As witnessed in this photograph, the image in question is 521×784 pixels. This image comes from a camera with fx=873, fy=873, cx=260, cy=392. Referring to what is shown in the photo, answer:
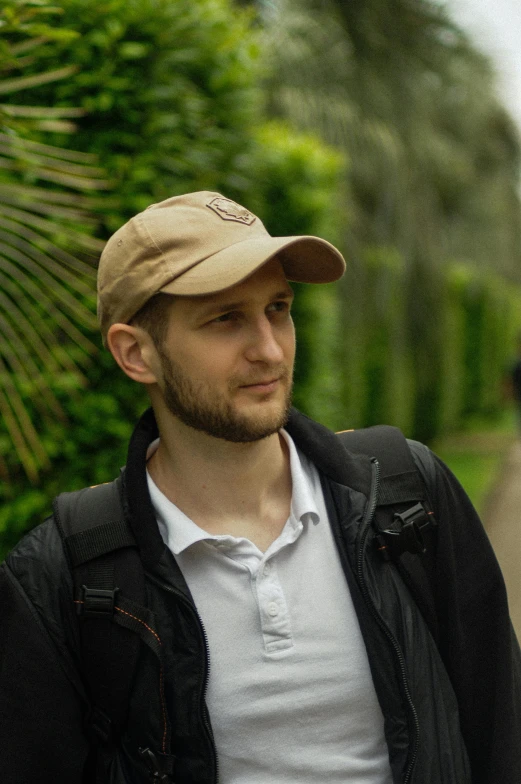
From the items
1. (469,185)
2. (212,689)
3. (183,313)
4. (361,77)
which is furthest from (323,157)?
(469,185)

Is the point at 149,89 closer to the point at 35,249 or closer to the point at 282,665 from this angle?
the point at 35,249

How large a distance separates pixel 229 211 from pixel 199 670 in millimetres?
935

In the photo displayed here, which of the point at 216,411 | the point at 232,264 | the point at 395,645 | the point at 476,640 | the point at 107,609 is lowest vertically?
the point at 476,640

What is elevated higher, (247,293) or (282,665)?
(247,293)

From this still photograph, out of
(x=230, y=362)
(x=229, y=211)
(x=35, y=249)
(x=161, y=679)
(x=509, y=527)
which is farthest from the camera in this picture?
(x=509, y=527)

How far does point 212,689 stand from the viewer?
5.55ft

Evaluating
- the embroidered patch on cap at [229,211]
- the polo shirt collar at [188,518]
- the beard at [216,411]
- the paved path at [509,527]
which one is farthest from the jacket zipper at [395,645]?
the paved path at [509,527]

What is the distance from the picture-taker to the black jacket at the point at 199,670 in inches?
65.7

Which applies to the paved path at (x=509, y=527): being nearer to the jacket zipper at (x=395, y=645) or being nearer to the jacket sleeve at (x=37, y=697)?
the jacket zipper at (x=395, y=645)

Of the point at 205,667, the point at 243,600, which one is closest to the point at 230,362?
the point at 243,600

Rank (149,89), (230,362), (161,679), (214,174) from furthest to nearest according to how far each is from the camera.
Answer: (214,174)
(149,89)
(230,362)
(161,679)

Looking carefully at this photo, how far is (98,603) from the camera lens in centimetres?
165

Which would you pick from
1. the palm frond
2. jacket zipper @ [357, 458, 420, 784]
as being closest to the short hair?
jacket zipper @ [357, 458, 420, 784]

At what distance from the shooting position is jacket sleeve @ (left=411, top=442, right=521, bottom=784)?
71.5 inches
